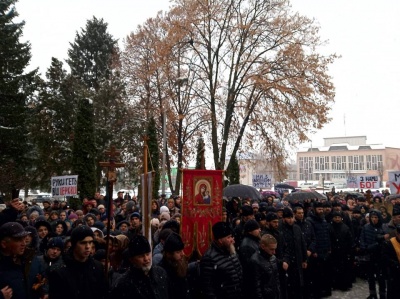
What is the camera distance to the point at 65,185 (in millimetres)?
15398

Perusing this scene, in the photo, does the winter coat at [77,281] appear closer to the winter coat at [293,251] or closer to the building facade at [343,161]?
the winter coat at [293,251]

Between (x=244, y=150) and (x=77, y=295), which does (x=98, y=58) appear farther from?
(x=77, y=295)

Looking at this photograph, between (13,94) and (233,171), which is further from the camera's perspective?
(13,94)

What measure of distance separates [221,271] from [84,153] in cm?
1908

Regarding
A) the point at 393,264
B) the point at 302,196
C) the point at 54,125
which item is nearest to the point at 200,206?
the point at 393,264

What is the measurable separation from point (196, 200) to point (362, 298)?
486 cm

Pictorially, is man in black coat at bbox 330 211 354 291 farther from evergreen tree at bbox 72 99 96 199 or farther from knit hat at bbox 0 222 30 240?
evergreen tree at bbox 72 99 96 199

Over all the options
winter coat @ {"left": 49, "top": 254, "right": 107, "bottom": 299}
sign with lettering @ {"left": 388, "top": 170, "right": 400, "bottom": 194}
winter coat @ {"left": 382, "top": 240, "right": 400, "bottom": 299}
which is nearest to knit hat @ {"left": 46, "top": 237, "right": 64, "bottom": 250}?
winter coat @ {"left": 49, "top": 254, "right": 107, "bottom": 299}

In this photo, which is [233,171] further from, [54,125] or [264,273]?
[264,273]

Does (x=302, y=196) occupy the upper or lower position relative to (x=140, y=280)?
upper

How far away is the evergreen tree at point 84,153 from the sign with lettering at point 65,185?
6.56 metres

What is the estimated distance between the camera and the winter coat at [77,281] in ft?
12.7

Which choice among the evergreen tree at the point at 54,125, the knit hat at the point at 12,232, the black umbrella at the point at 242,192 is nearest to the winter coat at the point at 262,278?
the knit hat at the point at 12,232

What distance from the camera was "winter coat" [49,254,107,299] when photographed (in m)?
3.86
